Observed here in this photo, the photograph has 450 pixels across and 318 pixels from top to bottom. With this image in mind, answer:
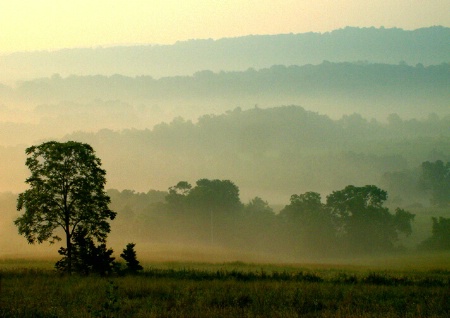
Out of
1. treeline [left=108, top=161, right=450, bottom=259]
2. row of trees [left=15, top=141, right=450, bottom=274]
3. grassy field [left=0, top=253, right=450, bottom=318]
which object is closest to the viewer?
grassy field [left=0, top=253, right=450, bottom=318]

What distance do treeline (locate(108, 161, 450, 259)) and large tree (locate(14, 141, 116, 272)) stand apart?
318 feet

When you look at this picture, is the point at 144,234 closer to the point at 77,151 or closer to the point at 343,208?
the point at 343,208

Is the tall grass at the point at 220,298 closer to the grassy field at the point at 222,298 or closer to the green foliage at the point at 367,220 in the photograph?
the grassy field at the point at 222,298

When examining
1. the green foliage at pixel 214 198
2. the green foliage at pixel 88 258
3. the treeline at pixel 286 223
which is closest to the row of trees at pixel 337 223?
the treeline at pixel 286 223

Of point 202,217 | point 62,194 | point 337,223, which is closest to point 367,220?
point 337,223

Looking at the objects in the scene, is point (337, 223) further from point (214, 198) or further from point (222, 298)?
point (222, 298)

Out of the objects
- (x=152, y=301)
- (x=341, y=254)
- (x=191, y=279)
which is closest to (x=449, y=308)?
(x=152, y=301)

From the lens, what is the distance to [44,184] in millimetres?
42562

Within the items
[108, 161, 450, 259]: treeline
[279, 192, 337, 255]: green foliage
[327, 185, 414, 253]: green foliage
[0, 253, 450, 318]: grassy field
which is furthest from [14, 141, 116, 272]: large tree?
[327, 185, 414, 253]: green foliage

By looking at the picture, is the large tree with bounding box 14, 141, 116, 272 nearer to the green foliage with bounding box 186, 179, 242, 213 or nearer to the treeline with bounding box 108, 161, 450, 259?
the treeline with bounding box 108, 161, 450, 259

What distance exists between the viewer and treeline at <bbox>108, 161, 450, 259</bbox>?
427ft

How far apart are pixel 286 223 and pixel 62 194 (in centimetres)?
10816

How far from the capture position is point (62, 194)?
43156 millimetres

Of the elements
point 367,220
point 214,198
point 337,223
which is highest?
point 214,198
